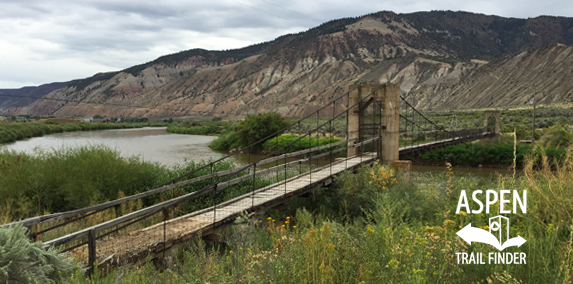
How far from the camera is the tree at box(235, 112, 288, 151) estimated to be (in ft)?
114

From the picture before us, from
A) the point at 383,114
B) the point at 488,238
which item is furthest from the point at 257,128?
the point at 488,238

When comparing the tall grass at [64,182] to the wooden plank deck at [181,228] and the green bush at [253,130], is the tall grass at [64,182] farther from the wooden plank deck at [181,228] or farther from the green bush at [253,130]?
the green bush at [253,130]

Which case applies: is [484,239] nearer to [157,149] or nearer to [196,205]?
[196,205]

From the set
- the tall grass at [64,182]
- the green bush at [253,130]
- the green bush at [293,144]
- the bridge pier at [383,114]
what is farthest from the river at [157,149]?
the bridge pier at [383,114]

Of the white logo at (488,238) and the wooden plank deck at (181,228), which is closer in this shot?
the white logo at (488,238)

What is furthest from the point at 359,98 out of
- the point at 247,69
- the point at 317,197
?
the point at 247,69

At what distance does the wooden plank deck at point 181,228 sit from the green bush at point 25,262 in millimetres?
1100

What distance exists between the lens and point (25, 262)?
153 inches

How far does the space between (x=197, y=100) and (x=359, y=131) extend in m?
106

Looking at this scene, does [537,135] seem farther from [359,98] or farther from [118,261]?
[118,261]

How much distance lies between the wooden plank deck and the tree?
957 inches

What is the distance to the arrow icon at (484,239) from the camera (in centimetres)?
300

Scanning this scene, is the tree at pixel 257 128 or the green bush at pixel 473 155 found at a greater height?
the tree at pixel 257 128

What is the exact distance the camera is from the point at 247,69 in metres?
137
